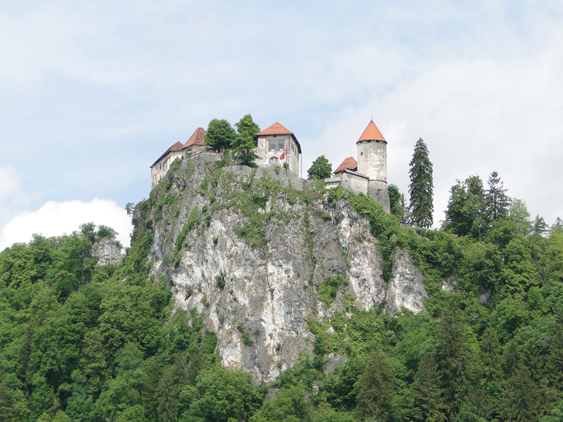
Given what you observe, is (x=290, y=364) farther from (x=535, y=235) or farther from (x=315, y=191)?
(x=535, y=235)

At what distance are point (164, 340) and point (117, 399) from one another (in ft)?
24.8

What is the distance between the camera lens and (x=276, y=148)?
8056 centimetres

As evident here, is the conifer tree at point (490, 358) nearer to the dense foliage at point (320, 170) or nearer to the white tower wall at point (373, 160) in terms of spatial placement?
the white tower wall at point (373, 160)

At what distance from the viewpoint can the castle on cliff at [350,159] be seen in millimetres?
75938

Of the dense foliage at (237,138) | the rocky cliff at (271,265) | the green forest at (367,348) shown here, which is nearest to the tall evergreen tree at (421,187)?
the green forest at (367,348)

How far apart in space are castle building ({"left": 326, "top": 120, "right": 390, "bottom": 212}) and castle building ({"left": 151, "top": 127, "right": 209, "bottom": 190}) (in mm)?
18142

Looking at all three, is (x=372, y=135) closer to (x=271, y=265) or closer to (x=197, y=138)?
(x=271, y=265)

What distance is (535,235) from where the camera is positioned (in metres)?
73.3

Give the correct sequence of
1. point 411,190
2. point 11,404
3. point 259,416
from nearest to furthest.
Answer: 1. point 259,416
2. point 11,404
3. point 411,190

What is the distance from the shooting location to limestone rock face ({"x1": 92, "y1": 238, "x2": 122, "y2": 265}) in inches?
3529

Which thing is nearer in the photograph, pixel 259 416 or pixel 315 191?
pixel 259 416

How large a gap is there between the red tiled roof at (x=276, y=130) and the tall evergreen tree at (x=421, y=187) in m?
14.2

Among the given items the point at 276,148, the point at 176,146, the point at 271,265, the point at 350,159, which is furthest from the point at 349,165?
the point at 176,146

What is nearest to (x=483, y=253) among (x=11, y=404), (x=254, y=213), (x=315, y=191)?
(x=315, y=191)
